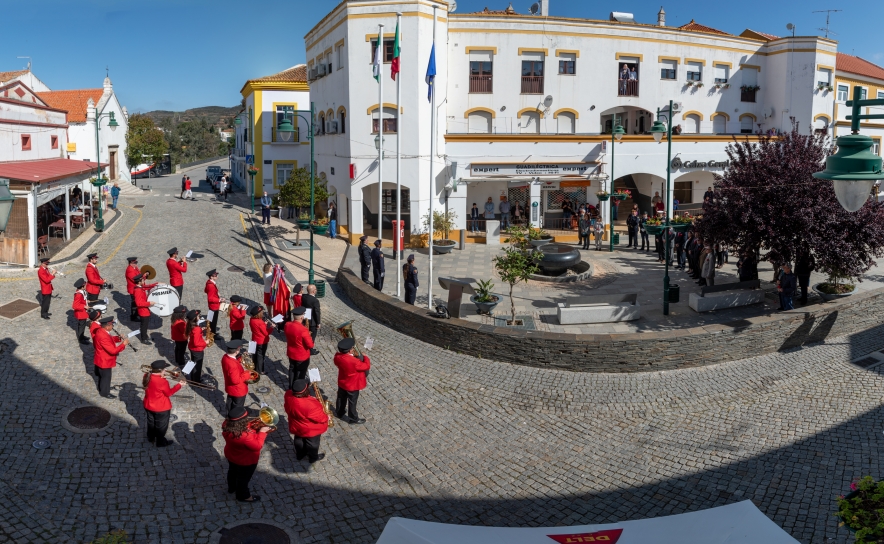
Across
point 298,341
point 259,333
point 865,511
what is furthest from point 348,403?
point 865,511

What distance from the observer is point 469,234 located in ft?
99.6

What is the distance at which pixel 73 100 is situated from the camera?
1761 inches

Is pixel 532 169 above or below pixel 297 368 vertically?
above

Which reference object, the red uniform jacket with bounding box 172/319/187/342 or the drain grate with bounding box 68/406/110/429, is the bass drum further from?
the drain grate with bounding box 68/406/110/429

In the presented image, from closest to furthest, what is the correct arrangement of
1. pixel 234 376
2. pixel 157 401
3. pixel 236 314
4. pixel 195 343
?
pixel 157 401 < pixel 234 376 < pixel 195 343 < pixel 236 314

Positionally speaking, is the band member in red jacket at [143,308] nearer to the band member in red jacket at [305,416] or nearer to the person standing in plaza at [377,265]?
the person standing in plaza at [377,265]

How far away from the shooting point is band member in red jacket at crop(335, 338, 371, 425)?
35.9 feet

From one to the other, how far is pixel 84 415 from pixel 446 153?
21.0 metres

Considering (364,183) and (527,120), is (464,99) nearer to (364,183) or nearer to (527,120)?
(527,120)

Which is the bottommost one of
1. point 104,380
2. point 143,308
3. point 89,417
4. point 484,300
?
point 89,417

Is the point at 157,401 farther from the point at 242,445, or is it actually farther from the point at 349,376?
the point at 349,376

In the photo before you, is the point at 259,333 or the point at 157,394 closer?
the point at 157,394

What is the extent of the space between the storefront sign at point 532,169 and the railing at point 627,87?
180 inches

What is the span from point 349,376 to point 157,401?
9.04 feet
